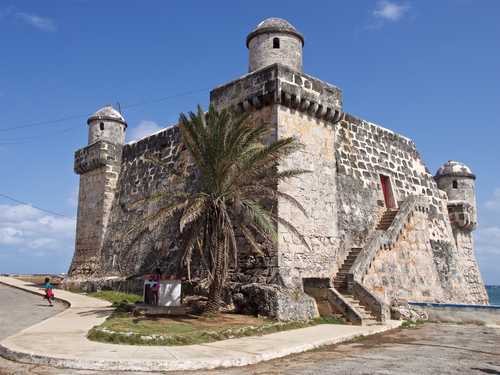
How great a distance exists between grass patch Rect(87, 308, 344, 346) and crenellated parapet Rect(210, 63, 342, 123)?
5.62 meters

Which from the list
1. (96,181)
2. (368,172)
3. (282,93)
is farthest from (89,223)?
(368,172)

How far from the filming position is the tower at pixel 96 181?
19109 millimetres

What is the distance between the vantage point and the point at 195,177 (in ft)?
50.0

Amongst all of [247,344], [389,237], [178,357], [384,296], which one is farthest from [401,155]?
[178,357]

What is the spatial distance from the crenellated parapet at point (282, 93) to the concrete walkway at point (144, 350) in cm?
601

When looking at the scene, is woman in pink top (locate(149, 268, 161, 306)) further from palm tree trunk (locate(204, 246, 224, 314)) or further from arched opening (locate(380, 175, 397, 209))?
arched opening (locate(380, 175, 397, 209))

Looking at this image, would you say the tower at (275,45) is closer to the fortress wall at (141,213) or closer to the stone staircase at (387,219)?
the fortress wall at (141,213)

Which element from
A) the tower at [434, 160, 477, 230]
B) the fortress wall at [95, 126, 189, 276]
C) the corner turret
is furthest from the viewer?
the corner turret

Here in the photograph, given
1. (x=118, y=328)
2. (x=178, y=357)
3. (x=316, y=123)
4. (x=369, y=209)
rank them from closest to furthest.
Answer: (x=178, y=357) → (x=118, y=328) → (x=316, y=123) → (x=369, y=209)

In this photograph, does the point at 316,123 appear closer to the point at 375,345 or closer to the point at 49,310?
the point at 375,345

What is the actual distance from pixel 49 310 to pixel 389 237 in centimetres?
968

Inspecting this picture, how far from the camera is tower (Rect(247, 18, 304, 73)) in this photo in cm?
1340

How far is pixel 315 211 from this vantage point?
41.4 ft

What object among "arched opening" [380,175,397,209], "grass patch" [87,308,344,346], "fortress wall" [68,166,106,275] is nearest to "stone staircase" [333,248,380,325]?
"grass patch" [87,308,344,346]
